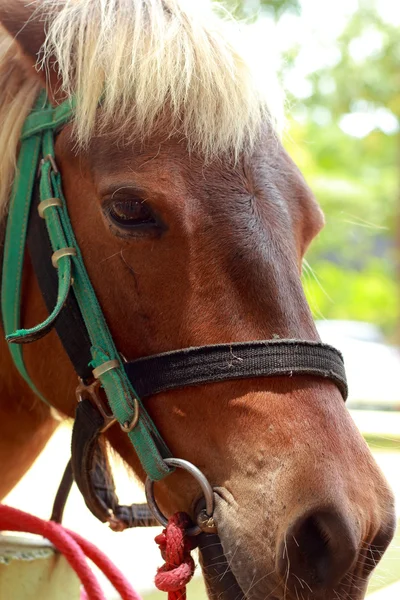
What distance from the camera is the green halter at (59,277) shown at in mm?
1450

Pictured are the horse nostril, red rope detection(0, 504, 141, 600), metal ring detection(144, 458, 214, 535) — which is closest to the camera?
the horse nostril

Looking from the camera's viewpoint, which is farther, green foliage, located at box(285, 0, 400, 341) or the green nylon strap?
green foliage, located at box(285, 0, 400, 341)

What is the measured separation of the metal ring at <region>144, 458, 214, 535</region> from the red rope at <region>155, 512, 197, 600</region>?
2 centimetres

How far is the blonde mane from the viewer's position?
1535mm

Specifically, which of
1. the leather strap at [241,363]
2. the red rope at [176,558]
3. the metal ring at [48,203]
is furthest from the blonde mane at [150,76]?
the red rope at [176,558]

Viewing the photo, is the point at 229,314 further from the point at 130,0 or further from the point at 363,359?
the point at 363,359

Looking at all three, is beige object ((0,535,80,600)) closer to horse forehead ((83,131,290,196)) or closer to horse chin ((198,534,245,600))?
horse chin ((198,534,245,600))

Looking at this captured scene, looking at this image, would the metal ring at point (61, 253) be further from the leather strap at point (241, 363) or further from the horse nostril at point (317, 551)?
the horse nostril at point (317, 551)

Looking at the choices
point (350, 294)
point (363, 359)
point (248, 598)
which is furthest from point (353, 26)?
point (248, 598)

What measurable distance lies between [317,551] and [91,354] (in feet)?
2.01

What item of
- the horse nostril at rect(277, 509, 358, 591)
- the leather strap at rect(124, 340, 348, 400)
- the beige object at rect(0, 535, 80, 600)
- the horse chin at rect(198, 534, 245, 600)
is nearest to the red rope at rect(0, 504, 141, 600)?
the beige object at rect(0, 535, 80, 600)

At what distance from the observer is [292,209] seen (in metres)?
1.61

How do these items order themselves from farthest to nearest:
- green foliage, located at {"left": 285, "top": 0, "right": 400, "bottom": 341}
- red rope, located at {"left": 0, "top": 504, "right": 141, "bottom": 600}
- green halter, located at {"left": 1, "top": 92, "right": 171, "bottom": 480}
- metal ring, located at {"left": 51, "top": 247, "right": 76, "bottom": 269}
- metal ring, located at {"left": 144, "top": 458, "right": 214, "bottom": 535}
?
1. green foliage, located at {"left": 285, "top": 0, "right": 400, "bottom": 341}
2. red rope, located at {"left": 0, "top": 504, "right": 141, "bottom": 600}
3. metal ring, located at {"left": 51, "top": 247, "right": 76, "bottom": 269}
4. green halter, located at {"left": 1, "top": 92, "right": 171, "bottom": 480}
5. metal ring, located at {"left": 144, "top": 458, "right": 214, "bottom": 535}

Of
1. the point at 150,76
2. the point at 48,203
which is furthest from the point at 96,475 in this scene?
the point at 150,76
